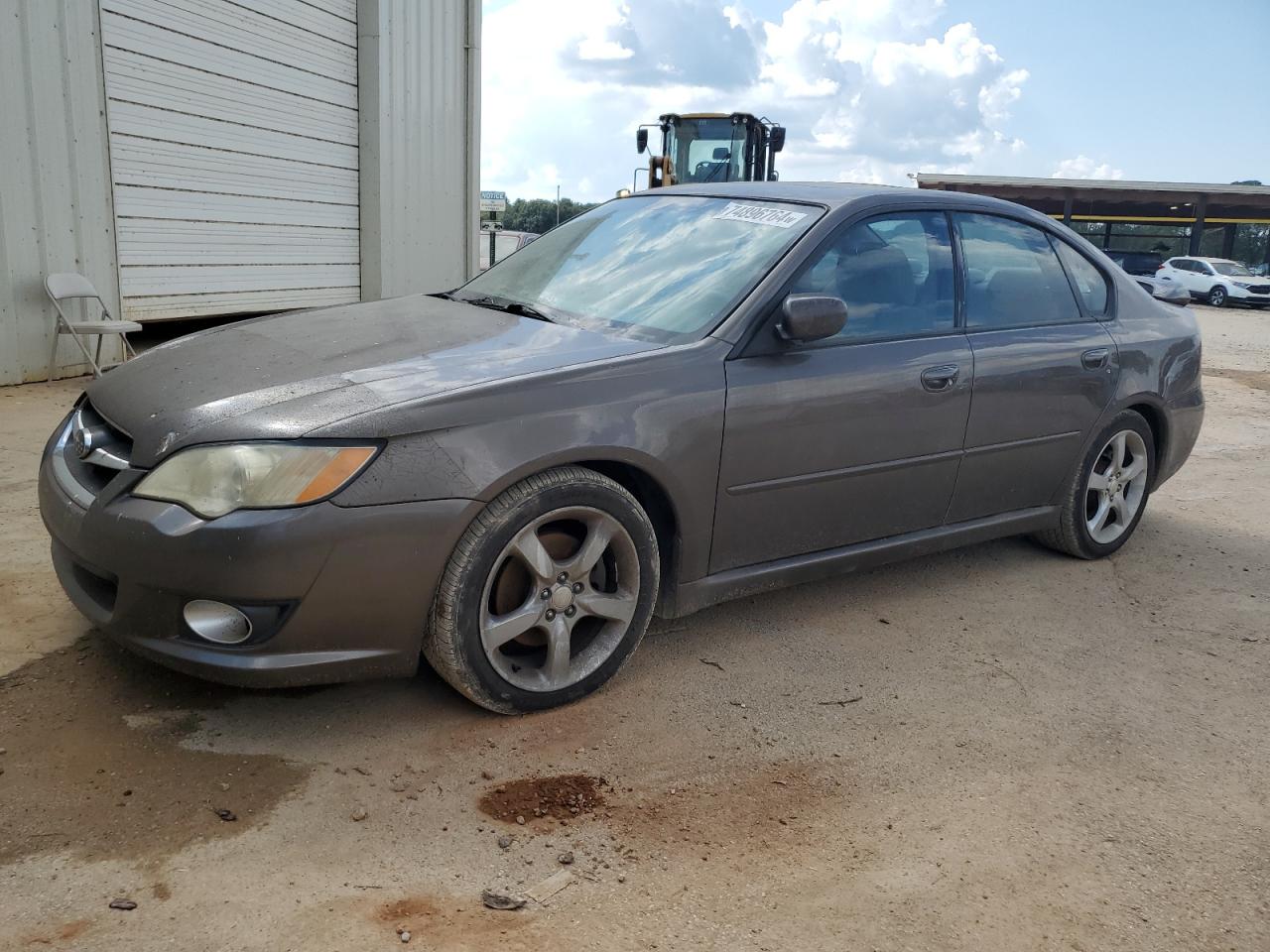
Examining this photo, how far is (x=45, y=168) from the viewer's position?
736 cm

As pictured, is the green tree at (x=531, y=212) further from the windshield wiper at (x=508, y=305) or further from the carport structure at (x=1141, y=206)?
the windshield wiper at (x=508, y=305)

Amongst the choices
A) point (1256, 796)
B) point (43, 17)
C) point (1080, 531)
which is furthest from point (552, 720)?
point (43, 17)

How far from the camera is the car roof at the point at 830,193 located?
4020 mm

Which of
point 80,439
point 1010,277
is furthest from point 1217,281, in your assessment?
point 80,439

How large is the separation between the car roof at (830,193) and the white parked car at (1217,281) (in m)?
30.2

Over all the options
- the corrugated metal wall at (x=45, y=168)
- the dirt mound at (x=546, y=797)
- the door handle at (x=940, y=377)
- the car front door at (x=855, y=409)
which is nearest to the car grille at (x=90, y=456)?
the dirt mound at (x=546, y=797)

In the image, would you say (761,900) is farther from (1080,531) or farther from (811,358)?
(1080,531)

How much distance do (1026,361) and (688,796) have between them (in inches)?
95.1

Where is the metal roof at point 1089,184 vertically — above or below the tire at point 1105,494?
above

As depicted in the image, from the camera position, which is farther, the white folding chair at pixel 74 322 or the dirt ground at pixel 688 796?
the white folding chair at pixel 74 322

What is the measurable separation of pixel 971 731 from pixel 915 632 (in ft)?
2.60

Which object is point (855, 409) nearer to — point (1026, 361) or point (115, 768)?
point (1026, 361)

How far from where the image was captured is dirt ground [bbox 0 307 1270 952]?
7.45 feet

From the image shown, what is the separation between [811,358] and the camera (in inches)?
142
